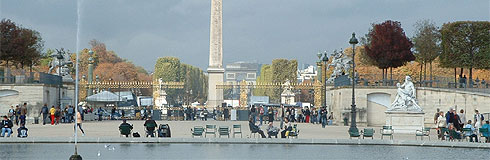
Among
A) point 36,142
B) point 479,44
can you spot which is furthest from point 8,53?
point 479,44

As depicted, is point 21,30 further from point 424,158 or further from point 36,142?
point 424,158

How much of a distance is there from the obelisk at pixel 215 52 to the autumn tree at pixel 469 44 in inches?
588

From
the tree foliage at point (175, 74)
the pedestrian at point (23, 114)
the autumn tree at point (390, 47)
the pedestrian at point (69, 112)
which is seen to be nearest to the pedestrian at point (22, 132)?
the pedestrian at point (23, 114)

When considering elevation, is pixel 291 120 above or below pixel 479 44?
below

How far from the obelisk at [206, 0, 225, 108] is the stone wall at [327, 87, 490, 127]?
13983 mm

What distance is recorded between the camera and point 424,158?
59.8 feet

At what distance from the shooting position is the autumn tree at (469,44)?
1709 inches

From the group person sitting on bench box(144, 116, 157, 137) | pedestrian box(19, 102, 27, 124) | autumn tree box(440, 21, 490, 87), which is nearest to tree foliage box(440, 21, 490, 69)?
autumn tree box(440, 21, 490, 87)

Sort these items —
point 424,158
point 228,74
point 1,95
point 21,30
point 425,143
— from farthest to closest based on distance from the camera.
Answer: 1. point 228,74
2. point 21,30
3. point 1,95
4. point 425,143
5. point 424,158

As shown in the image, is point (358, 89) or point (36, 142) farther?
point (358, 89)

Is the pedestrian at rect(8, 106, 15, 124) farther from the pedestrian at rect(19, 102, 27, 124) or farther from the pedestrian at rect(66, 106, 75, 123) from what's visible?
the pedestrian at rect(66, 106, 75, 123)

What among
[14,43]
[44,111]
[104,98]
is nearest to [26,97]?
[44,111]

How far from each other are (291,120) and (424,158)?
87.8 feet

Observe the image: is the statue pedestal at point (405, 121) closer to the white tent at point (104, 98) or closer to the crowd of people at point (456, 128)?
the crowd of people at point (456, 128)
